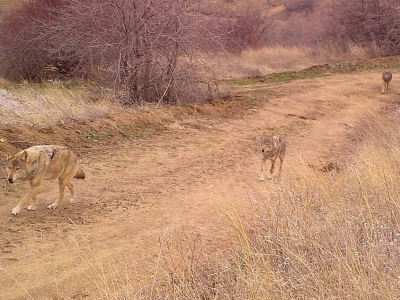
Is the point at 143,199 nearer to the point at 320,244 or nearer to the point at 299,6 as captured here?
the point at 320,244

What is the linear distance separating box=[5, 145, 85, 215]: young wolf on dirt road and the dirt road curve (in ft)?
0.71

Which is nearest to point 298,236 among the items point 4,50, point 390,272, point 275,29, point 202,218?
point 390,272

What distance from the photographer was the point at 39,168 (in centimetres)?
706

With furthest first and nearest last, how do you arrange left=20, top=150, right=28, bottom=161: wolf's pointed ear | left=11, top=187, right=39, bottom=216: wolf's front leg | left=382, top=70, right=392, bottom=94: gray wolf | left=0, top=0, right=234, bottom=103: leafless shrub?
left=382, top=70, right=392, bottom=94: gray wolf → left=0, top=0, right=234, bottom=103: leafless shrub → left=20, top=150, right=28, bottom=161: wolf's pointed ear → left=11, top=187, right=39, bottom=216: wolf's front leg

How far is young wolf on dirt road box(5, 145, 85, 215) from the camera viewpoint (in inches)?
270

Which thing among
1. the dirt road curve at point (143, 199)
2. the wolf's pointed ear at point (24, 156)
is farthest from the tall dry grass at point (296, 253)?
the wolf's pointed ear at point (24, 156)

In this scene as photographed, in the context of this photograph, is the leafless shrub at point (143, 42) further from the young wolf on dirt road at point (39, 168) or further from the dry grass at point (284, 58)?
the dry grass at point (284, 58)

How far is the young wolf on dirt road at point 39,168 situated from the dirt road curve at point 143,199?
0.71 ft

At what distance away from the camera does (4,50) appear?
68.0ft

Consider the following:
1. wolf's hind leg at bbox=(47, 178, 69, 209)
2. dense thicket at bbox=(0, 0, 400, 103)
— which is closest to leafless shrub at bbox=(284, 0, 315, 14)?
dense thicket at bbox=(0, 0, 400, 103)

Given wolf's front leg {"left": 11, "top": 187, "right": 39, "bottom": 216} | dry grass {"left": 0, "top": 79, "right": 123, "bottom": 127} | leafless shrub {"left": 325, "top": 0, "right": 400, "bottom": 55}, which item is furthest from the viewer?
leafless shrub {"left": 325, "top": 0, "right": 400, "bottom": 55}

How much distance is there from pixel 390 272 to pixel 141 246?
2.93m

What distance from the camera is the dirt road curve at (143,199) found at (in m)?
5.36

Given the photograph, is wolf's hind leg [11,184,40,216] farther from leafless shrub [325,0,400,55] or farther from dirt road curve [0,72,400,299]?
leafless shrub [325,0,400,55]
